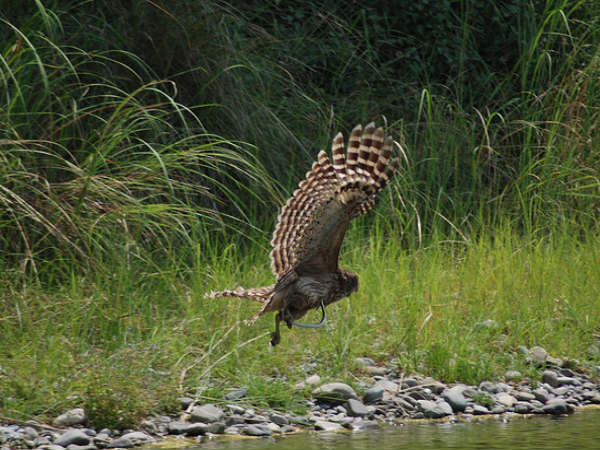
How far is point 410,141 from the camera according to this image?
8781 millimetres

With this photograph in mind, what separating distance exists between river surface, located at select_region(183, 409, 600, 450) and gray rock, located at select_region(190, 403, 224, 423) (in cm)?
16

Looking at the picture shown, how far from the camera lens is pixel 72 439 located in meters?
4.17

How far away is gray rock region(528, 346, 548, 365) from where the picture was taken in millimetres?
5930

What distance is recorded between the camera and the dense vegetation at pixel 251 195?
5.19m

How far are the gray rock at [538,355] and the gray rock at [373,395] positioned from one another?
1296mm

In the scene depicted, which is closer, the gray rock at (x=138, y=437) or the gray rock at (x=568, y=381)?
the gray rock at (x=138, y=437)

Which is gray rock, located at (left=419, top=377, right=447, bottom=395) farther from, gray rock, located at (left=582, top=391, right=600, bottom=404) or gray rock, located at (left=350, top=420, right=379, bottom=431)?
gray rock, located at (left=582, top=391, right=600, bottom=404)

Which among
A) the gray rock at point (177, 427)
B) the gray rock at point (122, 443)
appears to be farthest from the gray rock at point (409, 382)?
the gray rock at point (122, 443)

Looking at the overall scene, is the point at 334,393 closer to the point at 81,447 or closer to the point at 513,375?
the point at 513,375

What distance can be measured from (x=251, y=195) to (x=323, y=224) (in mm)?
3344

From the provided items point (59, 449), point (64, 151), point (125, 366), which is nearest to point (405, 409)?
point (125, 366)

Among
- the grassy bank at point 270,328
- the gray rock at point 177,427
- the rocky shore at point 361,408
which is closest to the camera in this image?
the rocky shore at point 361,408

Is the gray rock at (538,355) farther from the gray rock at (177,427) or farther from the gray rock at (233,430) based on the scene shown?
the gray rock at (177,427)

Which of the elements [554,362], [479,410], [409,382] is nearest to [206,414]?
[409,382]
